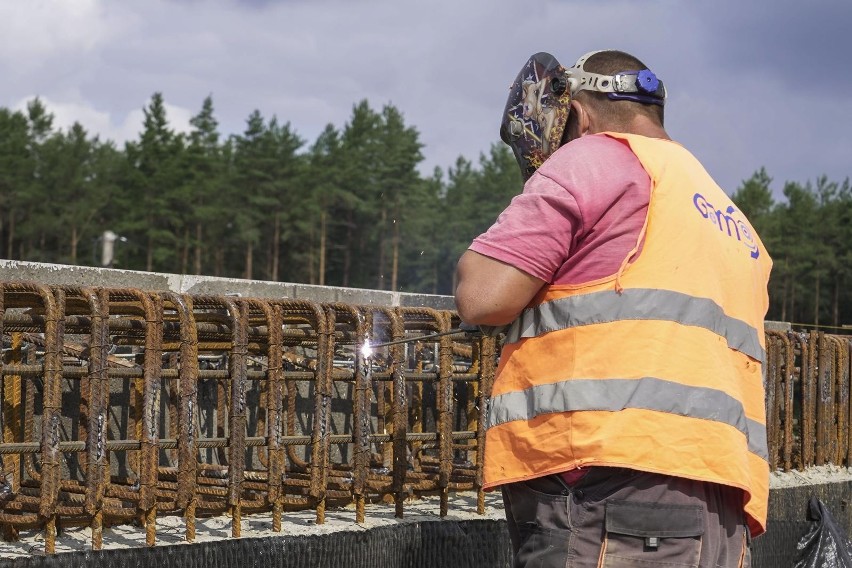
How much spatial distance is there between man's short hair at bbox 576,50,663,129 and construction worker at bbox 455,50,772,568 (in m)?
0.10

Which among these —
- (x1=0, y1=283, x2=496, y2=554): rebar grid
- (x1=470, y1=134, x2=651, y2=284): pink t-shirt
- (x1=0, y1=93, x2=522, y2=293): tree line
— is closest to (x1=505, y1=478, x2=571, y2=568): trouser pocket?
(x1=470, y1=134, x2=651, y2=284): pink t-shirt

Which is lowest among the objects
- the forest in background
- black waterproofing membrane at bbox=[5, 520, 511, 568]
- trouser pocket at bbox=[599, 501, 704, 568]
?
black waterproofing membrane at bbox=[5, 520, 511, 568]

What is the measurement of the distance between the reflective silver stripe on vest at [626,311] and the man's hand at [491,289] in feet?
0.21

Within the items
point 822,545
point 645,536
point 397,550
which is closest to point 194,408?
Result: point 397,550

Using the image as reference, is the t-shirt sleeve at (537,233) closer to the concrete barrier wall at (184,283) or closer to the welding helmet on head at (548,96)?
the welding helmet on head at (548,96)

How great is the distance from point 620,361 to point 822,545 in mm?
4751

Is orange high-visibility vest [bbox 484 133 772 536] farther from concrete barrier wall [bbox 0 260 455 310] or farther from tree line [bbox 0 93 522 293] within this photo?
tree line [bbox 0 93 522 293]

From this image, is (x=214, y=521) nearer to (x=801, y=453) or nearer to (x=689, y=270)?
(x=689, y=270)

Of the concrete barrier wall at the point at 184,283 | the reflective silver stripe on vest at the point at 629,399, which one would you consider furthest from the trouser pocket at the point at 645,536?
the concrete barrier wall at the point at 184,283

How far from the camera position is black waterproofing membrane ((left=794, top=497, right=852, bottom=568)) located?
6.80 metres

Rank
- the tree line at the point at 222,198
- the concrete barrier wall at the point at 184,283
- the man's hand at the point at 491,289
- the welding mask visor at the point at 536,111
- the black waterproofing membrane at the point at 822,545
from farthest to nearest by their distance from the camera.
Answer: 1. the tree line at the point at 222,198
2. the concrete barrier wall at the point at 184,283
3. the black waterproofing membrane at the point at 822,545
4. the welding mask visor at the point at 536,111
5. the man's hand at the point at 491,289

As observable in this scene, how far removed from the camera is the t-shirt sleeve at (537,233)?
2.72 metres

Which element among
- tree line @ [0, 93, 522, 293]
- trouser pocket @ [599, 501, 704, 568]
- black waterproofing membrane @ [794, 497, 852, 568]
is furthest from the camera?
tree line @ [0, 93, 522, 293]

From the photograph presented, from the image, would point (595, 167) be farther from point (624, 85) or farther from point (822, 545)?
point (822, 545)
